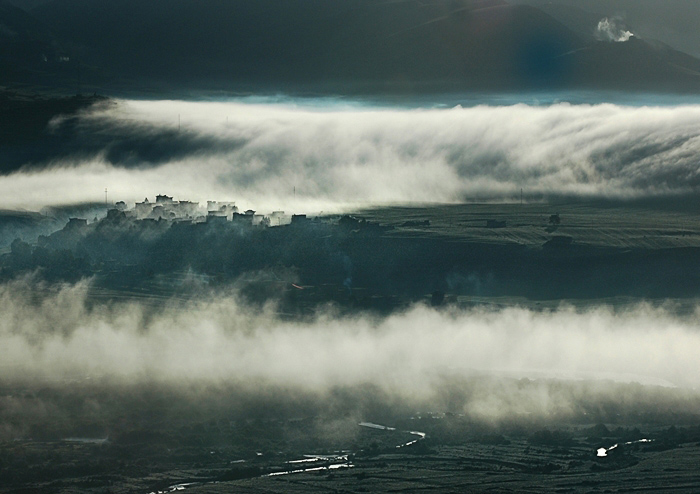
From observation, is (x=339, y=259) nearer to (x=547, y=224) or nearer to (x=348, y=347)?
(x=547, y=224)

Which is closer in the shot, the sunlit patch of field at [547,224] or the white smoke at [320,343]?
the white smoke at [320,343]

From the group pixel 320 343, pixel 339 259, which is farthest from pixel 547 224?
pixel 320 343

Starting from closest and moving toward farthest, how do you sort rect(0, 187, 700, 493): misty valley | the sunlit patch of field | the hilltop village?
1. rect(0, 187, 700, 493): misty valley
2. the hilltop village
3. the sunlit patch of field

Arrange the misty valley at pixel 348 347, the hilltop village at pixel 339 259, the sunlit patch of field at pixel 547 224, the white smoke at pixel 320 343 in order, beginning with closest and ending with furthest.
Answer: the misty valley at pixel 348 347
the white smoke at pixel 320 343
the hilltop village at pixel 339 259
the sunlit patch of field at pixel 547 224

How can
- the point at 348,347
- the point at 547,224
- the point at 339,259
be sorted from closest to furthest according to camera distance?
the point at 348,347 < the point at 339,259 < the point at 547,224

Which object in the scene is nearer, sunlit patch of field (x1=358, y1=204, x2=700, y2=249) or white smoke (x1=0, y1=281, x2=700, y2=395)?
white smoke (x1=0, y1=281, x2=700, y2=395)

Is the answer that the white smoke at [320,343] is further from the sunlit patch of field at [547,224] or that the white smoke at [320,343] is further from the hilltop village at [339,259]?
the sunlit patch of field at [547,224]

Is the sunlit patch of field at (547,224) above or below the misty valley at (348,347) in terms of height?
above

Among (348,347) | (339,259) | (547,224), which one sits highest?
(547,224)

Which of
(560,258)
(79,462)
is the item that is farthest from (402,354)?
(560,258)

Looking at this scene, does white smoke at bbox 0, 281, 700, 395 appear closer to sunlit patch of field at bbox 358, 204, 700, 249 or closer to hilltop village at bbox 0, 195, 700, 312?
hilltop village at bbox 0, 195, 700, 312

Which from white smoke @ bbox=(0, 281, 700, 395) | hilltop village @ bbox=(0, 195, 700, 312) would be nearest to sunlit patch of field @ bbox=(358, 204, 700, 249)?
hilltop village @ bbox=(0, 195, 700, 312)

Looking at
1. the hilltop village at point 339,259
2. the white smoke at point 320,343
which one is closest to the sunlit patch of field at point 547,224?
the hilltop village at point 339,259
